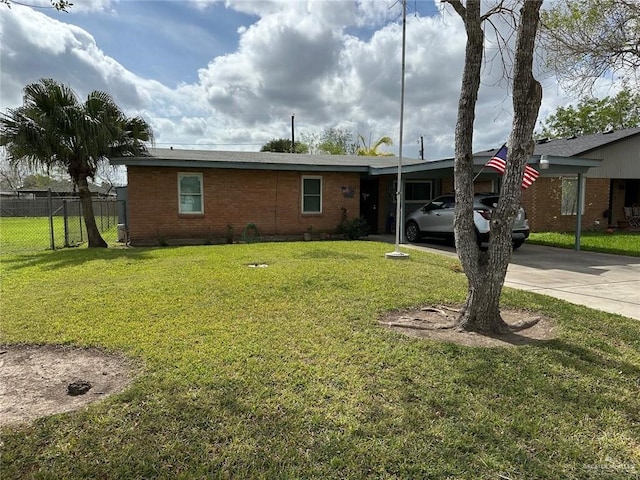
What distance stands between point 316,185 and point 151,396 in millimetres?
12276

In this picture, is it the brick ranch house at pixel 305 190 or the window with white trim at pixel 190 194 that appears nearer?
the brick ranch house at pixel 305 190

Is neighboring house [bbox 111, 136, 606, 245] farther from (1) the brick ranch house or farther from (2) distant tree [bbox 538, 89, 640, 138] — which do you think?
(2) distant tree [bbox 538, 89, 640, 138]

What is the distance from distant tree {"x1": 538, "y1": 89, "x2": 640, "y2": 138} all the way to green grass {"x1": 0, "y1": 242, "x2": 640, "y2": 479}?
105ft

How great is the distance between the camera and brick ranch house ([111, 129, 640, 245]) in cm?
1264

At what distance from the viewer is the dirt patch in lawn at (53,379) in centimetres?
298

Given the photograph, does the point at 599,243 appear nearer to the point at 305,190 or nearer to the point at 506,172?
the point at 305,190

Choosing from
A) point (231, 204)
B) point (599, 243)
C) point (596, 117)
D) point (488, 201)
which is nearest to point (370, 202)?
point (231, 204)

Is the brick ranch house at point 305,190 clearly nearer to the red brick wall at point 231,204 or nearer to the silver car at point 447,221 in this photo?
the red brick wall at point 231,204

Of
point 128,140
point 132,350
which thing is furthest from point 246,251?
point 132,350

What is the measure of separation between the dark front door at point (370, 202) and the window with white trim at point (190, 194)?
6.66 m

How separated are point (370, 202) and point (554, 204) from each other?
7.72m

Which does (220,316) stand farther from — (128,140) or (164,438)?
(128,140)

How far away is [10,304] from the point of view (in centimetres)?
556

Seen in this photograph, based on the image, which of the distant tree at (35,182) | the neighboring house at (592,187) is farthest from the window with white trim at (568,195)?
the distant tree at (35,182)
